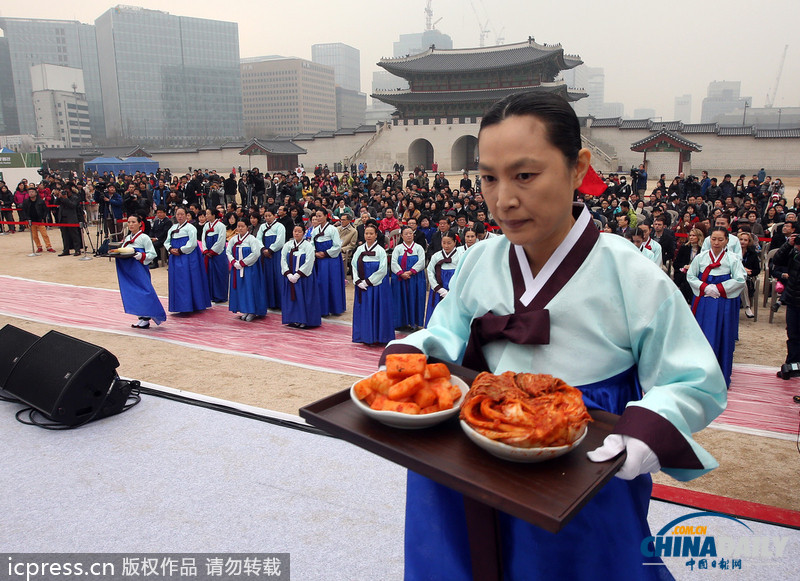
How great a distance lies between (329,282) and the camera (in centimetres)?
870

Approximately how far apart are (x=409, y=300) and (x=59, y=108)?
85.0 metres

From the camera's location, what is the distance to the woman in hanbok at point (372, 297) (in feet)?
24.1

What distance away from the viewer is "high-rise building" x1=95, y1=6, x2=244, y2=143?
244ft

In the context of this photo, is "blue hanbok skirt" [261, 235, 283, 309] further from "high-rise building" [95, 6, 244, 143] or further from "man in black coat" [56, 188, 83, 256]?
"high-rise building" [95, 6, 244, 143]

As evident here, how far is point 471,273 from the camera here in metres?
1.79

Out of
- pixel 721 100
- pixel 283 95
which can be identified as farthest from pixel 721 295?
pixel 721 100

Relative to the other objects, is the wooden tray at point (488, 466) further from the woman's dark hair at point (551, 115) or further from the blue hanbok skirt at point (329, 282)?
the blue hanbok skirt at point (329, 282)

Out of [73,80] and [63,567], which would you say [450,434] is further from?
[73,80]

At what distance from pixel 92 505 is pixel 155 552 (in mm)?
644

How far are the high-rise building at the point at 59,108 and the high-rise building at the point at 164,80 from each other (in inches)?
144

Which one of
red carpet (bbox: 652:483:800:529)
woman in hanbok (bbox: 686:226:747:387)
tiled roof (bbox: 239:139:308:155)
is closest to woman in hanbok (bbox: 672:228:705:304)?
woman in hanbok (bbox: 686:226:747:387)

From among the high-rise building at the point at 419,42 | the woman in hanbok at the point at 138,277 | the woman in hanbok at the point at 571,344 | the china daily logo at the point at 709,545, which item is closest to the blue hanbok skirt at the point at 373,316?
the woman in hanbok at the point at 138,277

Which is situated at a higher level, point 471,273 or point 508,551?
point 471,273

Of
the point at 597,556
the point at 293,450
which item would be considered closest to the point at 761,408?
the point at 293,450
